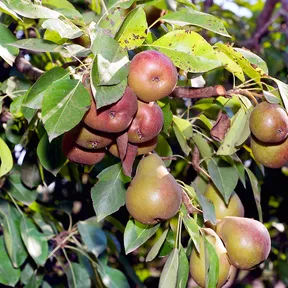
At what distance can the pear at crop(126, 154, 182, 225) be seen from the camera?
98cm

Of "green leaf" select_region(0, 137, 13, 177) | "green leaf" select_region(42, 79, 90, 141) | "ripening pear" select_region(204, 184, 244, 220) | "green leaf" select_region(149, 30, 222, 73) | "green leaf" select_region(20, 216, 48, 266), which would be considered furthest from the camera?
"green leaf" select_region(20, 216, 48, 266)

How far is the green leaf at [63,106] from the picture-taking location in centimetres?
86

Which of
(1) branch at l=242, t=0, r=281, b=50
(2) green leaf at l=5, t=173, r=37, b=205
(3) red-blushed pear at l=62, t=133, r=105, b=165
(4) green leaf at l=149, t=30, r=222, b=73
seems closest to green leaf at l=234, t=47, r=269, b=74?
(4) green leaf at l=149, t=30, r=222, b=73

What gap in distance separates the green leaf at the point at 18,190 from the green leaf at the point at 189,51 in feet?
2.49

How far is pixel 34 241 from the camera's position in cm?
154

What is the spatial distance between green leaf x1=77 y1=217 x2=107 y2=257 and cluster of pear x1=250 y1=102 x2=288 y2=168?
2.09 ft

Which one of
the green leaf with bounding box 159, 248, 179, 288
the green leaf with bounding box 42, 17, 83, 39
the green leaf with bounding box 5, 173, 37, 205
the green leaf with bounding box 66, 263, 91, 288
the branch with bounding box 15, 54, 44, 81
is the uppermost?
the green leaf with bounding box 42, 17, 83, 39

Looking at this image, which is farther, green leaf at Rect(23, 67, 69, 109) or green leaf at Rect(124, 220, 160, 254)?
green leaf at Rect(124, 220, 160, 254)

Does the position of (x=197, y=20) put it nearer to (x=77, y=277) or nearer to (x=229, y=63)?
(x=229, y=63)

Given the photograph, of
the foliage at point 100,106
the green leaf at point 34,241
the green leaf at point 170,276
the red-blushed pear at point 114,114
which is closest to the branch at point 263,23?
the foliage at point 100,106

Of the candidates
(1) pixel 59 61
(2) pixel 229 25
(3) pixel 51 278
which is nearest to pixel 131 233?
(1) pixel 59 61

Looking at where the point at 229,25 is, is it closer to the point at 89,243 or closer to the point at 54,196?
the point at 54,196

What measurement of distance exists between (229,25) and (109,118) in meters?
1.96

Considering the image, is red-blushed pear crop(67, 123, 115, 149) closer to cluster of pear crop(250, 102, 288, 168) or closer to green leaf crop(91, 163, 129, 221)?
green leaf crop(91, 163, 129, 221)
